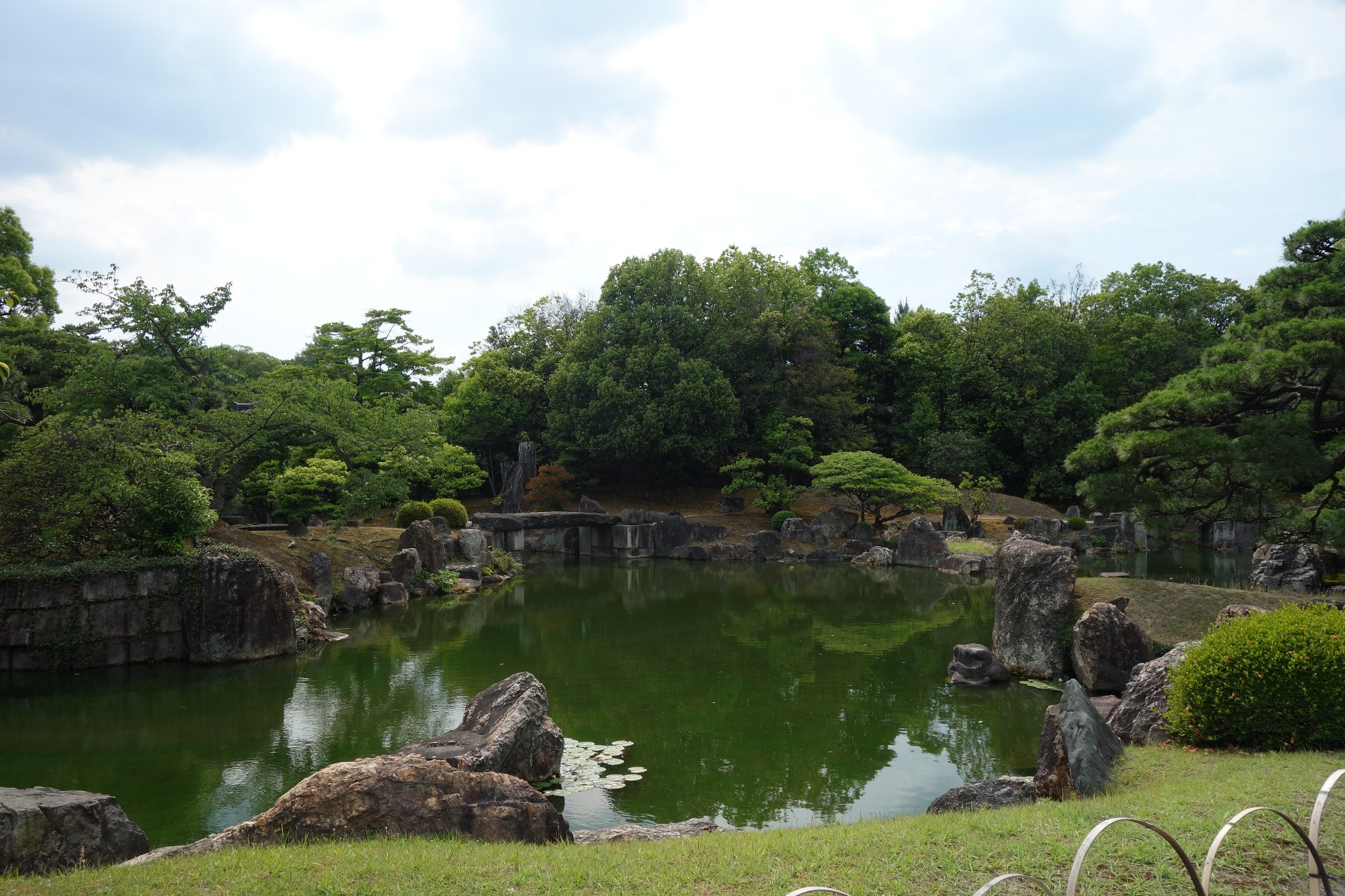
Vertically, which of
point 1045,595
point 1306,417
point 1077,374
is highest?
→ point 1077,374

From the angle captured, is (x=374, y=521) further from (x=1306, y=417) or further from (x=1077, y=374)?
→ (x=1077, y=374)

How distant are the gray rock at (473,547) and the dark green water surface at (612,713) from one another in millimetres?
5696

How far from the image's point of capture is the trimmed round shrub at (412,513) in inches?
893

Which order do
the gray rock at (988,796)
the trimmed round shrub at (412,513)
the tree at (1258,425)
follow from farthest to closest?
the trimmed round shrub at (412,513) → the tree at (1258,425) → the gray rock at (988,796)

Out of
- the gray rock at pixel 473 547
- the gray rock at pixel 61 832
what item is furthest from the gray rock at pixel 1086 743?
the gray rock at pixel 473 547

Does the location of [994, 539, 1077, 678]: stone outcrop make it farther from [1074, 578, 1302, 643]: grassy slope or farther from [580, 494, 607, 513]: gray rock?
[580, 494, 607, 513]: gray rock

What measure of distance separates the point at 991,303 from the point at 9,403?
36.0 m

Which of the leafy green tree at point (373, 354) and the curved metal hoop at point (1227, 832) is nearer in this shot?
the curved metal hoop at point (1227, 832)

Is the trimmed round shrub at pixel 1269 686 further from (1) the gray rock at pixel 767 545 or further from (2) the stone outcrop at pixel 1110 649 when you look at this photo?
(1) the gray rock at pixel 767 545

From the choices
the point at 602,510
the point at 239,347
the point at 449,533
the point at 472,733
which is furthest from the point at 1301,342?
the point at 239,347

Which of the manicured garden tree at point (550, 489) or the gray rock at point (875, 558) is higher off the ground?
the manicured garden tree at point (550, 489)

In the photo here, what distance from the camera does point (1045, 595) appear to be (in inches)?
428

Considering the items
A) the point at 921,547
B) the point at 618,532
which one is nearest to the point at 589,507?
the point at 618,532

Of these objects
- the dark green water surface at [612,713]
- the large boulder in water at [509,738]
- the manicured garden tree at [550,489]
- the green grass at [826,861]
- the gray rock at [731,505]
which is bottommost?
the dark green water surface at [612,713]
